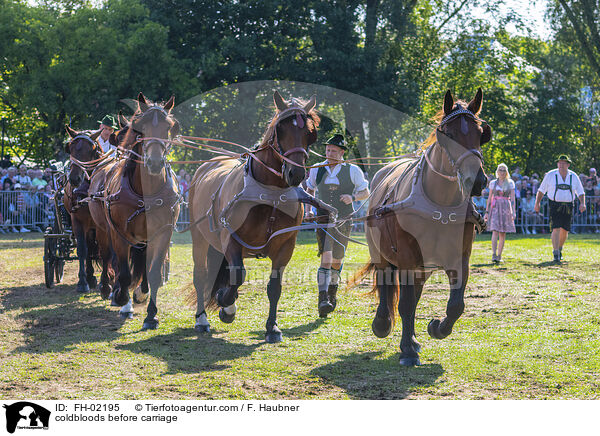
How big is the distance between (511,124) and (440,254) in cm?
3050

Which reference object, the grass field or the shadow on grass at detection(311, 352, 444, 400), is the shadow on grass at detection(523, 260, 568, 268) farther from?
the shadow on grass at detection(311, 352, 444, 400)

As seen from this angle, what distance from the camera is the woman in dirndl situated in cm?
1437

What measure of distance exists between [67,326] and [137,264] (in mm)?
1044

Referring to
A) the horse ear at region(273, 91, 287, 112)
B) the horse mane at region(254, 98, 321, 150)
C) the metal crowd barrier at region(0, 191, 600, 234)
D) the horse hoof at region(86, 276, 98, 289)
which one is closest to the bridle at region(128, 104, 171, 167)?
the horse mane at region(254, 98, 321, 150)

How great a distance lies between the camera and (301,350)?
6.75 metres

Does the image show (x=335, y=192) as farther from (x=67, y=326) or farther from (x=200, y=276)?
(x=67, y=326)

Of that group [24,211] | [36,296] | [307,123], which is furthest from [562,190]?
[24,211]

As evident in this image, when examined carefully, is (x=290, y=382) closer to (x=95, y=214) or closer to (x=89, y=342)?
(x=89, y=342)

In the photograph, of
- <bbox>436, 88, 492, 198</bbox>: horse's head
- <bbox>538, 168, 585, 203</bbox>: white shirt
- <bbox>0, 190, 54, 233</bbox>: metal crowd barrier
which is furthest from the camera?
<bbox>0, 190, 54, 233</bbox>: metal crowd barrier

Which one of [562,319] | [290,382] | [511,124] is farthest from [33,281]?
[511,124]

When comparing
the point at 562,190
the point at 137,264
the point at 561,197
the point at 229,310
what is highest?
the point at 562,190

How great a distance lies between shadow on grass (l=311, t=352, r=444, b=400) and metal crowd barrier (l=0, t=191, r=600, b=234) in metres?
16.3

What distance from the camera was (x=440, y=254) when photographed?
5.91 meters
